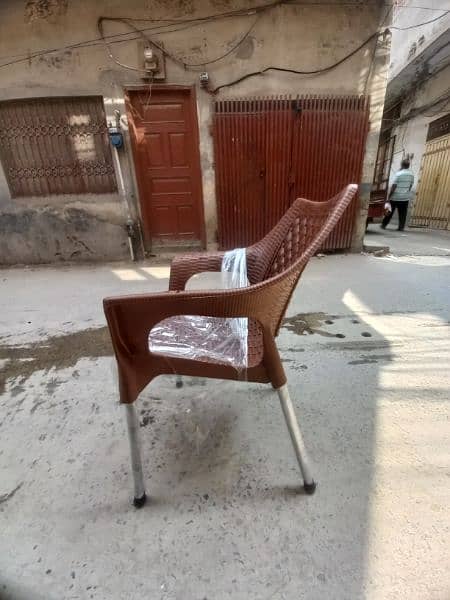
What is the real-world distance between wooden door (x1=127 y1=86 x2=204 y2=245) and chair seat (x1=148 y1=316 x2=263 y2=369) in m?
2.82

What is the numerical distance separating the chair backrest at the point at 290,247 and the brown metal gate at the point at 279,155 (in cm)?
255

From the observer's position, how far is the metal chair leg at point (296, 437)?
0.84 m

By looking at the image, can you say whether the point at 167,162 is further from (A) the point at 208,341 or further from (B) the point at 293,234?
(A) the point at 208,341

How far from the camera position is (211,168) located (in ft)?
11.3

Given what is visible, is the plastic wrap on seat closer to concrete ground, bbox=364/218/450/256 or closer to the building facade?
concrete ground, bbox=364/218/450/256

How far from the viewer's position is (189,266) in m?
1.17

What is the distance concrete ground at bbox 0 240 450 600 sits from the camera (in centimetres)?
72

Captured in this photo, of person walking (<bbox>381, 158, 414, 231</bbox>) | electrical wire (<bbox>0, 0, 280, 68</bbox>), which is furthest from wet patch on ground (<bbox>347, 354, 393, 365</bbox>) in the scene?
person walking (<bbox>381, 158, 414, 231</bbox>)

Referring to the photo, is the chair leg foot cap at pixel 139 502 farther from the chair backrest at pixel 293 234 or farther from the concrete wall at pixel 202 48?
the concrete wall at pixel 202 48

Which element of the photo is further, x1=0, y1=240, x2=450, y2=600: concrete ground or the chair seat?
the chair seat

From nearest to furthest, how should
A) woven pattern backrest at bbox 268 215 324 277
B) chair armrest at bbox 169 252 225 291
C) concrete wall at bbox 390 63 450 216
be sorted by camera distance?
woven pattern backrest at bbox 268 215 324 277
chair armrest at bbox 169 252 225 291
concrete wall at bbox 390 63 450 216

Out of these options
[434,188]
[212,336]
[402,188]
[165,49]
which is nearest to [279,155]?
[165,49]

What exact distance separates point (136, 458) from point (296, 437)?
1.62ft

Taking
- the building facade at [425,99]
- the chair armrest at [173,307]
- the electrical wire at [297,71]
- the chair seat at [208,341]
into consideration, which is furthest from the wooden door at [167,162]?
the building facade at [425,99]
